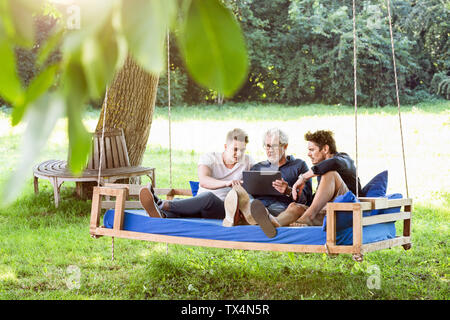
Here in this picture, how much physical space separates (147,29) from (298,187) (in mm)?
3452

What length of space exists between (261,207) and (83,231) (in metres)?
2.38

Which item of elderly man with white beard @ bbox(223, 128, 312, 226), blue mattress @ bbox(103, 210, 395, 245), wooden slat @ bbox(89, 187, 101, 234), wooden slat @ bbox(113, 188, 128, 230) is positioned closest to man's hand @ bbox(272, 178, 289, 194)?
elderly man with white beard @ bbox(223, 128, 312, 226)

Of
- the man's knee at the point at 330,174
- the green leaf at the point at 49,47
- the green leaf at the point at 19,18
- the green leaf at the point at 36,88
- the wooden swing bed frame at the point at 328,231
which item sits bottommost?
the wooden swing bed frame at the point at 328,231

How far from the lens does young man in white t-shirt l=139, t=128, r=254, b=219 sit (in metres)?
3.83

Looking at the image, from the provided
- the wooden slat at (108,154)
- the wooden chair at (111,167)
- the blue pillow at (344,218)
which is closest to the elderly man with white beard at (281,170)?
the blue pillow at (344,218)

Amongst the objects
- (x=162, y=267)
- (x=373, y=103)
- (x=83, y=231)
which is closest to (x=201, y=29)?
(x=162, y=267)

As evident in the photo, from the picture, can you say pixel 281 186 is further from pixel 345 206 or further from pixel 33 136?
pixel 33 136

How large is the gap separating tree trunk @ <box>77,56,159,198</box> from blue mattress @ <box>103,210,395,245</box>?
7.95 feet

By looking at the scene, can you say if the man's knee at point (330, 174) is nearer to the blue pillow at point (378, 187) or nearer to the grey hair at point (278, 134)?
the blue pillow at point (378, 187)

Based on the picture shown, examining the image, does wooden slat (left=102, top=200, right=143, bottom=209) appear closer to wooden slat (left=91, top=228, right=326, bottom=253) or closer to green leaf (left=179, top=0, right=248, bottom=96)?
wooden slat (left=91, top=228, right=326, bottom=253)

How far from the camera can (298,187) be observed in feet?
12.3

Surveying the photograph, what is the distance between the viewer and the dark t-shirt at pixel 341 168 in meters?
3.48

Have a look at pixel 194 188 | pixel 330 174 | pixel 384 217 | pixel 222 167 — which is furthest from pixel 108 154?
pixel 384 217

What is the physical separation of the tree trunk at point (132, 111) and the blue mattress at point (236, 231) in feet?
7.95
